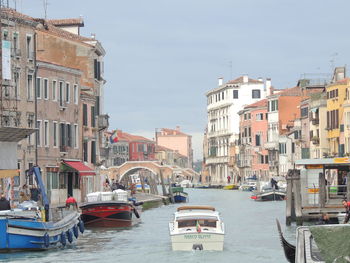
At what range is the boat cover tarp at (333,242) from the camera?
43.9 ft

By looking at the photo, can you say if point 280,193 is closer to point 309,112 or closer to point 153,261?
point 309,112

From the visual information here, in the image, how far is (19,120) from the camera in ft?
146

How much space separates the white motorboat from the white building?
106 metres

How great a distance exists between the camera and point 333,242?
44.5 feet

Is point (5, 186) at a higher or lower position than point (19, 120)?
lower

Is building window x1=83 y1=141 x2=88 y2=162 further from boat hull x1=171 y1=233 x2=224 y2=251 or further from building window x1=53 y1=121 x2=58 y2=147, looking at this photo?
boat hull x1=171 y1=233 x2=224 y2=251

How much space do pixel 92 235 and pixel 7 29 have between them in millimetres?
11462

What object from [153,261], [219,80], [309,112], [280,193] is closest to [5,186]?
[153,261]

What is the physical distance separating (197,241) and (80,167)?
2403 centimetres

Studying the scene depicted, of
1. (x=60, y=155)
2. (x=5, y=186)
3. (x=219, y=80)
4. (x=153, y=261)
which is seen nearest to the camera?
(x=153, y=261)

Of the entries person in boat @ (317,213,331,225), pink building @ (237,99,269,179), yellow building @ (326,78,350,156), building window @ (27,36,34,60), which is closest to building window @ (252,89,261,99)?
pink building @ (237,99,269,179)

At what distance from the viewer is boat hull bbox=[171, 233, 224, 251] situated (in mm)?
27859

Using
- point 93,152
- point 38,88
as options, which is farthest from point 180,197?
point 38,88

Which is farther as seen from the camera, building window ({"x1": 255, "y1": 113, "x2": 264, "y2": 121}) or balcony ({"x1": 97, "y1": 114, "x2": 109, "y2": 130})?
building window ({"x1": 255, "y1": 113, "x2": 264, "y2": 121})
